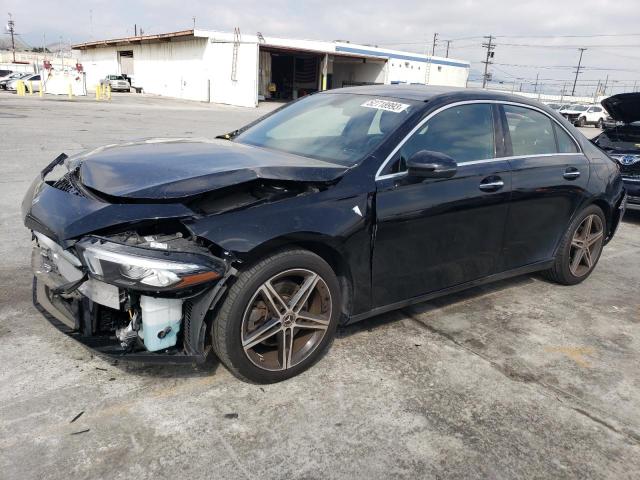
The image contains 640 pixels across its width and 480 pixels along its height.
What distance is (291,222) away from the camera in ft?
8.94

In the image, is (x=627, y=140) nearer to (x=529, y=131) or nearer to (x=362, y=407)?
(x=529, y=131)

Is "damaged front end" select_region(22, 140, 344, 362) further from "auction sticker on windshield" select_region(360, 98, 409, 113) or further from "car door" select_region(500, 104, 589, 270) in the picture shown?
"car door" select_region(500, 104, 589, 270)

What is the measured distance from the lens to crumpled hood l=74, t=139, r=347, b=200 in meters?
2.62

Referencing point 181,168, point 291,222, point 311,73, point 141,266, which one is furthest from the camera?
point 311,73

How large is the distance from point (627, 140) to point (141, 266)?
8.07 m

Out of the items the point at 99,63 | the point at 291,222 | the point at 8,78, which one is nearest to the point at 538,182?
the point at 291,222

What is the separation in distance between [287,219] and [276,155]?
32.7 inches

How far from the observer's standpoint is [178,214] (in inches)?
98.9

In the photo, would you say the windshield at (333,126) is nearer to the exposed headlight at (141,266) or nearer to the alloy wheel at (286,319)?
the alloy wheel at (286,319)

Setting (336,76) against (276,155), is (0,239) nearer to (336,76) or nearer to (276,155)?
(276,155)

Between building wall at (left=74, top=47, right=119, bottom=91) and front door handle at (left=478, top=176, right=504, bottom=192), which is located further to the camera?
building wall at (left=74, top=47, right=119, bottom=91)

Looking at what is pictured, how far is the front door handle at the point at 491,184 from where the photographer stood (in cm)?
363

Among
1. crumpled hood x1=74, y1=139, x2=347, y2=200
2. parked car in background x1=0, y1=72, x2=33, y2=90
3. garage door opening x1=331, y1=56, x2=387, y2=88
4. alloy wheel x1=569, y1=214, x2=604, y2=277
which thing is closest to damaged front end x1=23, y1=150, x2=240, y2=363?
crumpled hood x1=74, y1=139, x2=347, y2=200

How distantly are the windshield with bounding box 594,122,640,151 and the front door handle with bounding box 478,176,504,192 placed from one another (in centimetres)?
535
